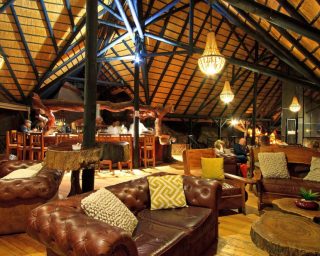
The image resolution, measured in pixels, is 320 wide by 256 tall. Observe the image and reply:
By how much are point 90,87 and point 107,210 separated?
176 centimetres

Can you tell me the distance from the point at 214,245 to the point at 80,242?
75.9 inches

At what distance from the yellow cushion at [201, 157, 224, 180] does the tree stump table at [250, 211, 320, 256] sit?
66.5 inches

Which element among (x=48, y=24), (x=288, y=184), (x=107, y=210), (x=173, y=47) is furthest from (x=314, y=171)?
(x=173, y=47)

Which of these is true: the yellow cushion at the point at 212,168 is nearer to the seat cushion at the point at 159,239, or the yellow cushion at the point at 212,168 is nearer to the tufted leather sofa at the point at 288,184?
the tufted leather sofa at the point at 288,184

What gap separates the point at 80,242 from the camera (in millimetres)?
1515

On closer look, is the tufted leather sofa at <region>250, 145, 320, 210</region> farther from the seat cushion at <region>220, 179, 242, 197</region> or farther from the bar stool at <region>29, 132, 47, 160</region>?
the bar stool at <region>29, 132, 47, 160</region>

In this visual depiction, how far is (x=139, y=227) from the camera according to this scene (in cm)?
235

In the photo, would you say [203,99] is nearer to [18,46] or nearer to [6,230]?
[18,46]

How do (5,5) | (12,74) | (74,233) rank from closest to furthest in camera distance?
(74,233) < (5,5) < (12,74)

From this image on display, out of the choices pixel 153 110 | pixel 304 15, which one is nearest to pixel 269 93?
pixel 153 110

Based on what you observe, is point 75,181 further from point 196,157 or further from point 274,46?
point 274,46

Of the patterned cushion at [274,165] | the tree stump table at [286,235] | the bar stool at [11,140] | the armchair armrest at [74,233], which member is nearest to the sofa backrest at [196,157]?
the patterned cushion at [274,165]

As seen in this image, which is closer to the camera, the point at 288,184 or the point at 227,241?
the point at 227,241

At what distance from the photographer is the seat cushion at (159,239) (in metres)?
→ 1.94
